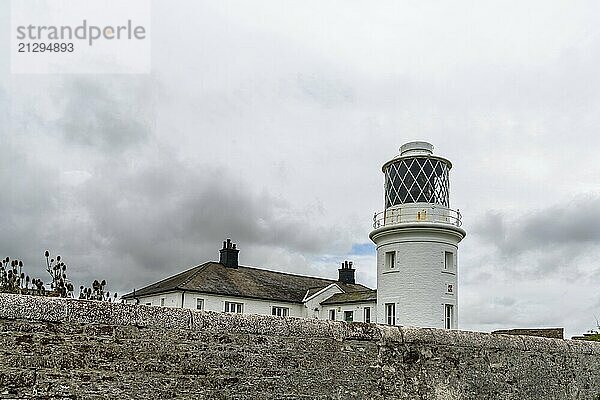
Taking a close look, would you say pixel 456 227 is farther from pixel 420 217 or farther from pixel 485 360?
pixel 485 360

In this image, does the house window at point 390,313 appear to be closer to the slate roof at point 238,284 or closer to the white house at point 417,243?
the white house at point 417,243

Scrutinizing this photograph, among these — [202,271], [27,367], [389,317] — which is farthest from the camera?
[202,271]

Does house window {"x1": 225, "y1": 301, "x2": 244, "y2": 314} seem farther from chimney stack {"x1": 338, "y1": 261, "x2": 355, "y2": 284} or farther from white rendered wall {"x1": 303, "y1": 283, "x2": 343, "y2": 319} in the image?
chimney stack {"x1": 338, "y1": 261, "x2": 355, "y2": 284}

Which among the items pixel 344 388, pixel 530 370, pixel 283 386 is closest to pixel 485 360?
pixel 530 370

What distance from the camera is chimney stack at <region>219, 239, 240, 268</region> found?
2491cm

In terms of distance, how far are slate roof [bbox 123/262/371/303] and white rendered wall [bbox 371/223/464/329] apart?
7.37 metres

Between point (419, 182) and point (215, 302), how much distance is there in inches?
341

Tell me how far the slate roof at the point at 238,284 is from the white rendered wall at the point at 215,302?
149mm

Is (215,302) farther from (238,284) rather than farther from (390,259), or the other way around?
(390,259)

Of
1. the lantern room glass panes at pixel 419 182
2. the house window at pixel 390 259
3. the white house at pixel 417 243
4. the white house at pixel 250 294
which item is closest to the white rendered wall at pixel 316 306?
the white house at pixel 250 294

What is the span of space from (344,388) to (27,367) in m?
3.85

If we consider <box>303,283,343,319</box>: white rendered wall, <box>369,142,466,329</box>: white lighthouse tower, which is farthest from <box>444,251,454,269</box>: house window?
<box>303,283,343,319</box>: white rendered wall

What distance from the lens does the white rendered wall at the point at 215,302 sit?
21531 mm

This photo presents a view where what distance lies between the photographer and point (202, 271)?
23266mm
